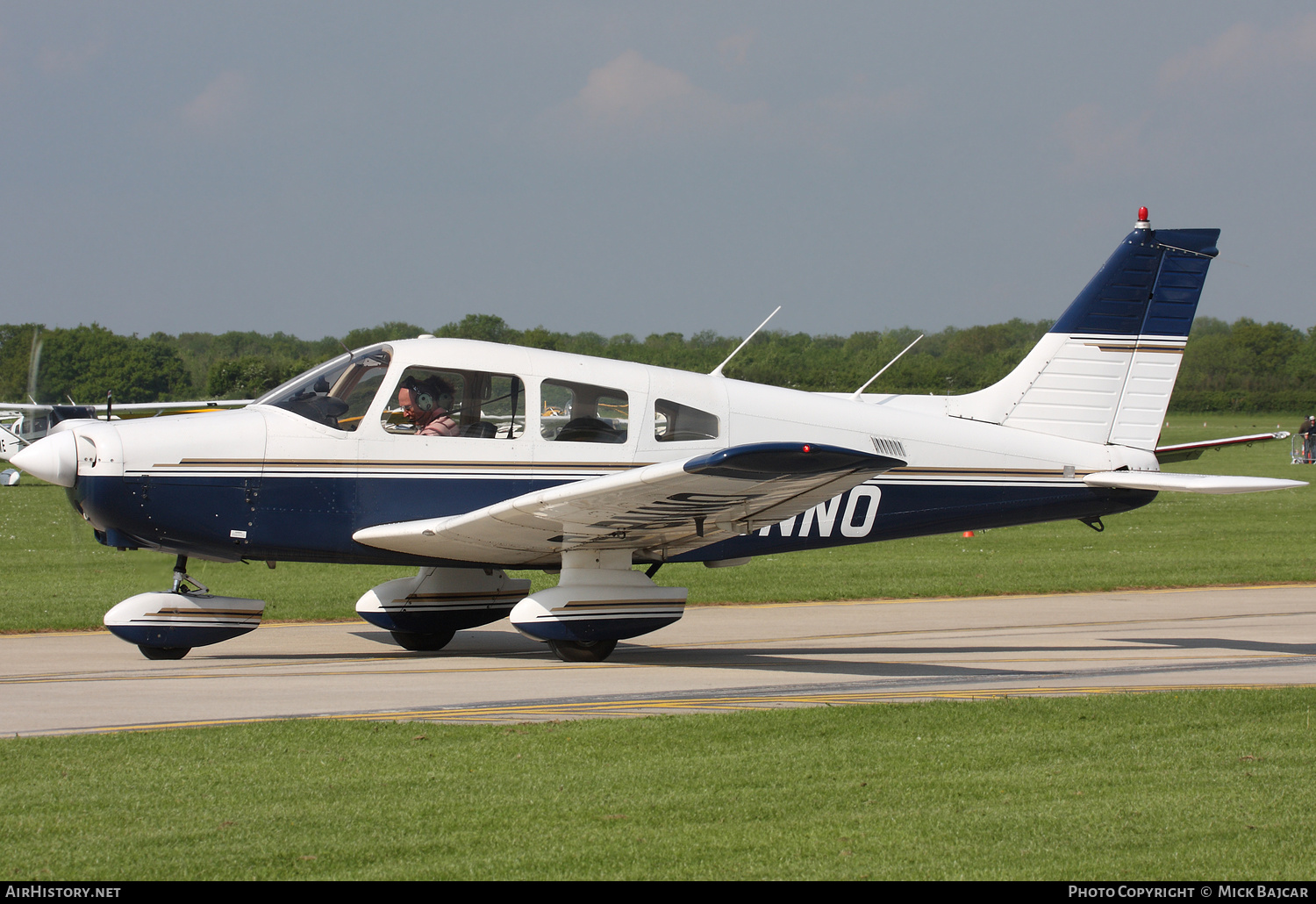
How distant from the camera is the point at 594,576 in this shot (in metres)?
9.35

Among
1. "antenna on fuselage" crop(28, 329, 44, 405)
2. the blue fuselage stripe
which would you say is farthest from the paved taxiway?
"antenna on fuselage" crop(28, 329, 44, 405)

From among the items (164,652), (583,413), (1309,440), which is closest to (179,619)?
(164,652)

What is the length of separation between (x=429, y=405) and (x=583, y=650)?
2.30 metres

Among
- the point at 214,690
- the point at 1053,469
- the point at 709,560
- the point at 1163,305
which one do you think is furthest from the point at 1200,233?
the point at 214,690

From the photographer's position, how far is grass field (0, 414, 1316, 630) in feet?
43.6

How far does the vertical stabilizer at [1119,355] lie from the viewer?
36.3 feet

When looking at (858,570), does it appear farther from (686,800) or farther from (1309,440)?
(1309,440)

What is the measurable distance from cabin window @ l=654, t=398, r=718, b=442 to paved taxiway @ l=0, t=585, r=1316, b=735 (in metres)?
1.83

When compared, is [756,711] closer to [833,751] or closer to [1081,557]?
[833,751]

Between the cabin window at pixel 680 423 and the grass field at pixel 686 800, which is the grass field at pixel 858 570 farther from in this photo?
the grass field at pixel 686 800

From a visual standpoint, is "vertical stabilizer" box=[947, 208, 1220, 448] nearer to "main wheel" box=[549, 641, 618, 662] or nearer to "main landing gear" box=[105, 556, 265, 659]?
"main wheel" box=[549, 641, 618, 662]

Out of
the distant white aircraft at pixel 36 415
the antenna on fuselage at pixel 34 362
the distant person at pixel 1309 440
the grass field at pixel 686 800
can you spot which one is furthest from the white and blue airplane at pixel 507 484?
the distant person at pixel 1309 440

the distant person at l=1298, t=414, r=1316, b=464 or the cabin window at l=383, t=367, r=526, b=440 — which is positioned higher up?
the distant person at l=1298, t=414, r=1316, b=464
